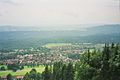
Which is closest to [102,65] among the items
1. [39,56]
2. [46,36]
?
[39,56]

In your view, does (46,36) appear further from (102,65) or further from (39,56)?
(102,65)

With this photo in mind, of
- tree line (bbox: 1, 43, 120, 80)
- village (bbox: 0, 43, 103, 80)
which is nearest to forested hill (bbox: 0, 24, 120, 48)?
village (bbox: 0, 43, 103, 80)

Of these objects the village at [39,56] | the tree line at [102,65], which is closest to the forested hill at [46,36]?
the village at [39,56]

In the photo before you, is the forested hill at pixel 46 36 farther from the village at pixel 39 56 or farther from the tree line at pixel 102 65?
the tree line at pixel 102 65

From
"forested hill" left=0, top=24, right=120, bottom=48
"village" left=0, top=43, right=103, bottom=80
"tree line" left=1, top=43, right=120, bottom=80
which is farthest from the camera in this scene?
"forested hill" left=0, top=24, right=120, bottom=48

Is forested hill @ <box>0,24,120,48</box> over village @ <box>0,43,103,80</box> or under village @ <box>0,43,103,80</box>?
over

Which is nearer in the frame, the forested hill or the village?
the village

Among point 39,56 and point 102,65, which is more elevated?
point 102,65

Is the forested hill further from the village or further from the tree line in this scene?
the tree line

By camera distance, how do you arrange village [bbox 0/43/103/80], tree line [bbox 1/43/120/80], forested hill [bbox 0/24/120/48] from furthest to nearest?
forested hill [bbox 0/24/120/48] → village [bbox 0/43/103/80] → tree line [bbox 1/43/120/80]
